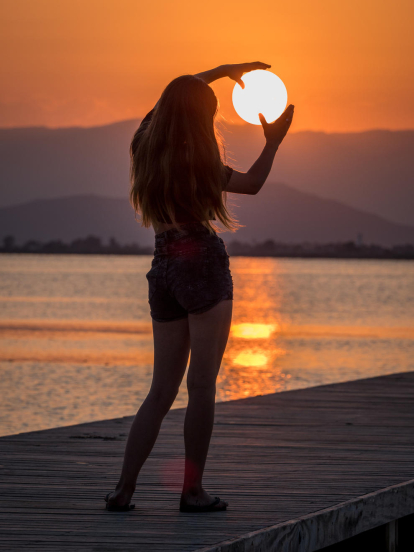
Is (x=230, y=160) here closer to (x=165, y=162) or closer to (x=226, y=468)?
(x=165, y=162)

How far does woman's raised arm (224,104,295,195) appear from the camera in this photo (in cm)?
319

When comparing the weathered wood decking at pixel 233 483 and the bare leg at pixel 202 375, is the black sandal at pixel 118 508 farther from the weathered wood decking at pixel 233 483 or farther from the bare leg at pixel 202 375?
the bare leg at pixel 202 375

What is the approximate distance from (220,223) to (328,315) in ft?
123

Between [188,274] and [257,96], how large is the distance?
3.13 feet

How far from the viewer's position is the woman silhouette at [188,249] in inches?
124

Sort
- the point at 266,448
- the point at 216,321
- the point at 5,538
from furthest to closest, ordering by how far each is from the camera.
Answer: the point at 266,448
the point at 216,321
the point at 5,538

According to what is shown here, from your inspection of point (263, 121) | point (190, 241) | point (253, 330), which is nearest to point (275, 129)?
point (263, 121)

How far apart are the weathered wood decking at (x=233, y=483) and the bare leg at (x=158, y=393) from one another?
0.75ft

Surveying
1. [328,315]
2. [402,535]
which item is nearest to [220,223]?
[402,535]

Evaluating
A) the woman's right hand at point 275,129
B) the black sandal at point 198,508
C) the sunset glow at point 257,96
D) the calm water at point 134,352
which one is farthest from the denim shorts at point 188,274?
the calm water at point 134,352

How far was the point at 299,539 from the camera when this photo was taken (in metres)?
3.27

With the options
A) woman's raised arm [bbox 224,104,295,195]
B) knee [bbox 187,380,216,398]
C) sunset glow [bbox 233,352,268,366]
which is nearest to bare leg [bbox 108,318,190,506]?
knee [bbox 187,380,216,398]

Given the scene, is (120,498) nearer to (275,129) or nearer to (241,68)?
(275,129)

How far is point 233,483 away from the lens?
395 cm
